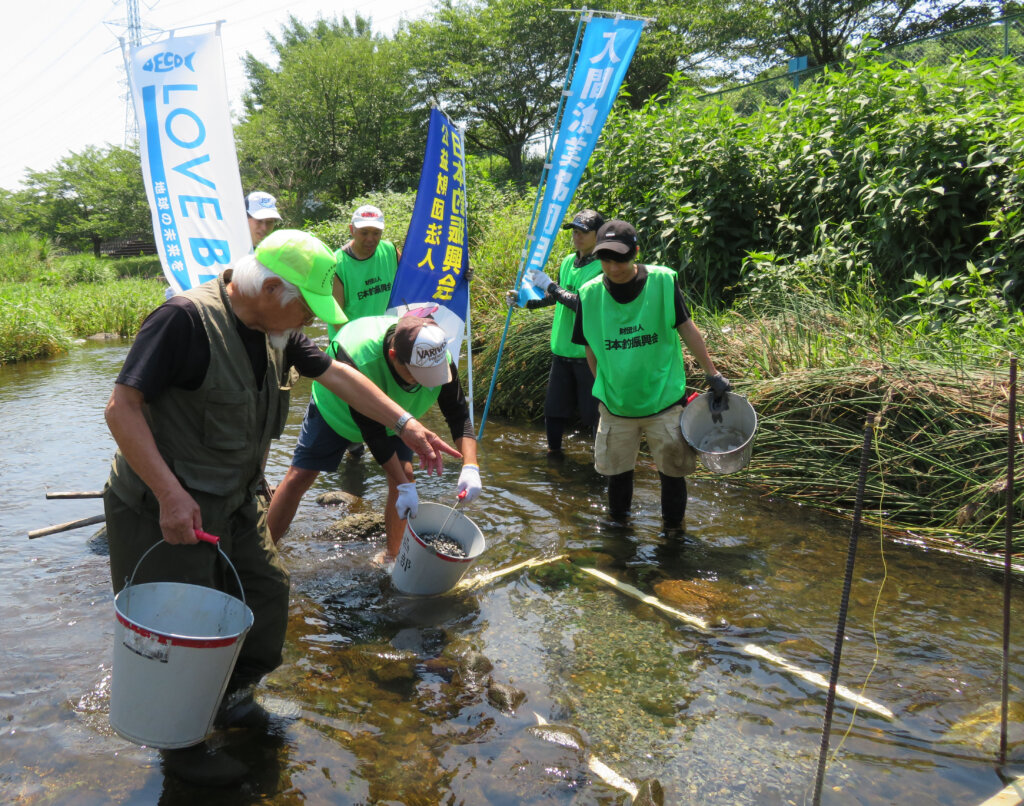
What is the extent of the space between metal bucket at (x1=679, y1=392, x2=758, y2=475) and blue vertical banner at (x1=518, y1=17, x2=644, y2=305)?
2.26m

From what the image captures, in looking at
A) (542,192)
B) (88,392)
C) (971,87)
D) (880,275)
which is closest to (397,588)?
(542,192)

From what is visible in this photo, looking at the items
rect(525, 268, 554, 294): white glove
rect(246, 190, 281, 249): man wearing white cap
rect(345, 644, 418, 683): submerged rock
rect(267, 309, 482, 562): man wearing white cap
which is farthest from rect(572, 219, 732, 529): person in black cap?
rect(246, 190, 281, 249): man wearing white cap

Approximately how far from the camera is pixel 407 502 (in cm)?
388

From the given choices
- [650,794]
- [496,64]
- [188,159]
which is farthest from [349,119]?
[650,794]

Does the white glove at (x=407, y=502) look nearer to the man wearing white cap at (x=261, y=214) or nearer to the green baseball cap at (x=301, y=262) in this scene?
the green baseball cap at (x=301, y=262)

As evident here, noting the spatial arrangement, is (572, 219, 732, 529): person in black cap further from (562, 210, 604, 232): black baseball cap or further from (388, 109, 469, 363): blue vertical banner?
(388, 109, 469, 363): blue vertical banner

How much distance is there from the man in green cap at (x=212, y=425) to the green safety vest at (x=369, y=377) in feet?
3.51

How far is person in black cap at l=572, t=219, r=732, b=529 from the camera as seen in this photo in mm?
4320

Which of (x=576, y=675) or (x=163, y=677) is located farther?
(x=576, y=675)

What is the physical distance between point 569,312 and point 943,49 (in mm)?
12808

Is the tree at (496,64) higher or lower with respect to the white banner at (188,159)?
higher

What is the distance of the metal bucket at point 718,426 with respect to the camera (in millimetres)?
4371

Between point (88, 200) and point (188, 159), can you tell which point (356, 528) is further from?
point (88, 200)

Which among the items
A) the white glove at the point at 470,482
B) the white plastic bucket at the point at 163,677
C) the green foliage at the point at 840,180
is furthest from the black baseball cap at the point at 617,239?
the green foliage at the point at 840,180
